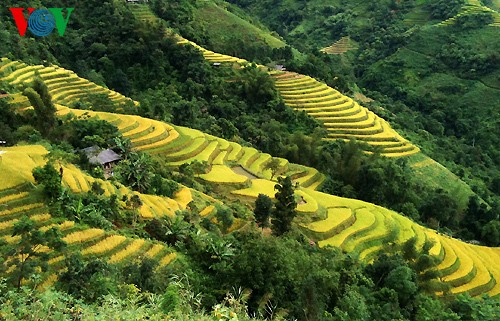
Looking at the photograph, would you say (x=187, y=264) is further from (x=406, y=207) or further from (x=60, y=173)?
(x=406, y=207)

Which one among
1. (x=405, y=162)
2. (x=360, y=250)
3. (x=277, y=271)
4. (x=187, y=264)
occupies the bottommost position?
(x=405, y=162)

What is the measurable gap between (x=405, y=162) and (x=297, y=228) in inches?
624

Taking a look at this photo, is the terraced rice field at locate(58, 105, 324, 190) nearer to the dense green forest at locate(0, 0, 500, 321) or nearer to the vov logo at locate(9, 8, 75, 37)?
the dense green forest at locate(0, 0, 500, 321)

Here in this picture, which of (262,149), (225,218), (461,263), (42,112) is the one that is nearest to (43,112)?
(42,112)

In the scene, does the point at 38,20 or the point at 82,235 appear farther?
the point at 38,20

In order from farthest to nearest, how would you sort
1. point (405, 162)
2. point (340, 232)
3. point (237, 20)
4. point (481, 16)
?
1. point (481, 16)
2. point (237, 20)
3. point (405, 162)
4. point (340, 232)

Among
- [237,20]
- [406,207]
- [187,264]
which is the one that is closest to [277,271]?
[187,264]

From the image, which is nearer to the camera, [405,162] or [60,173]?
[60,173]

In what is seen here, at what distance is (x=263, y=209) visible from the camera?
1627 cm

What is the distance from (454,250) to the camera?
20812 mm

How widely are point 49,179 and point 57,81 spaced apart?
771 inches

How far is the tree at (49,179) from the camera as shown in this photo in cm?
1227

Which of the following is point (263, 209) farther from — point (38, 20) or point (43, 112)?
point (38, 20)

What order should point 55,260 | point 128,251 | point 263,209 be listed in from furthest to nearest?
point 263,209 → point 128,251 → point 55,260
